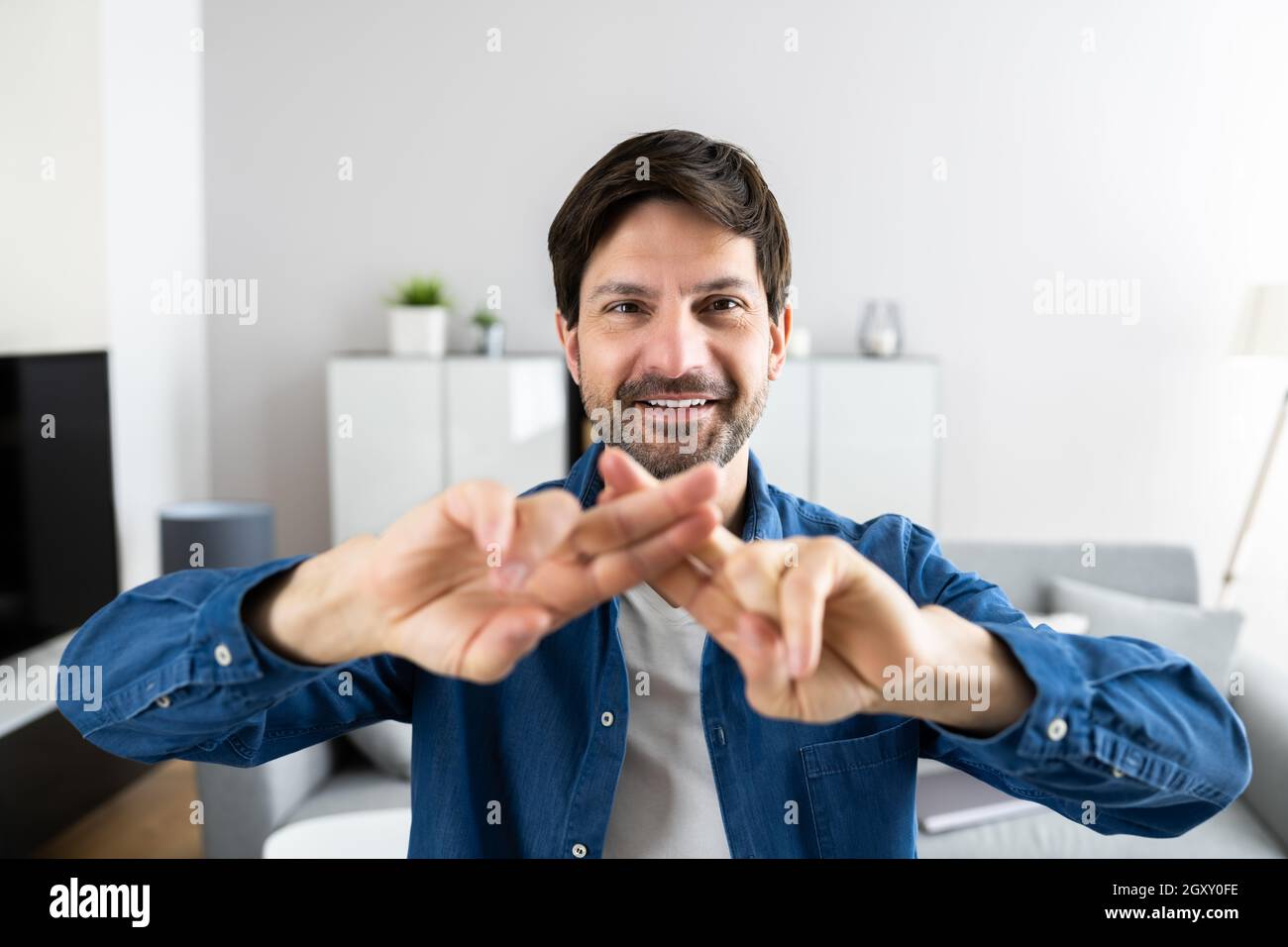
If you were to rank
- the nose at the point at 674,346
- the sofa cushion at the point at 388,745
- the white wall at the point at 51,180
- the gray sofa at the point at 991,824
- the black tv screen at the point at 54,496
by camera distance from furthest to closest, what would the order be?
the white wall at the point at 51,180, the black tv screen at the point at 54,496, the sofa cushion at the point at 388,745, the gray sofa at the point at 991,824, the nose at the point at 674,346

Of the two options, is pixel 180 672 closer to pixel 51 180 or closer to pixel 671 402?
pixel 671 402

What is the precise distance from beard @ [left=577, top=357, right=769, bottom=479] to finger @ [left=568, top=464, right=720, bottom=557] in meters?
0.51

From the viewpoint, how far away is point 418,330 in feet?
11.5

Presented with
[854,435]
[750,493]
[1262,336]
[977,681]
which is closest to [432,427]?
[854,435]

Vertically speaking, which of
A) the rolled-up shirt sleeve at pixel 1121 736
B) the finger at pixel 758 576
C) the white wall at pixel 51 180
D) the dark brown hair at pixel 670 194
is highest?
the white wall at pixel 51 180

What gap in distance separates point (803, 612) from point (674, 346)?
57cm

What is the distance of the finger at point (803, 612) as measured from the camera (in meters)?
0.56

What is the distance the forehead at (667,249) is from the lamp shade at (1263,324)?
2673 mm

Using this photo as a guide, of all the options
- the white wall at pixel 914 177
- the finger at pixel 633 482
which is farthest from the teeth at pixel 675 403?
the white wall at pixel 914 177

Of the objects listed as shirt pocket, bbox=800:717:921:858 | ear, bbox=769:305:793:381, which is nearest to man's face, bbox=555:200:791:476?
ear, bbox=769:305:793:381

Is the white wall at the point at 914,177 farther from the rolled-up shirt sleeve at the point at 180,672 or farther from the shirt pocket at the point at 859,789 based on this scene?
the rolled-up shirt sleeve at the point at 180,672

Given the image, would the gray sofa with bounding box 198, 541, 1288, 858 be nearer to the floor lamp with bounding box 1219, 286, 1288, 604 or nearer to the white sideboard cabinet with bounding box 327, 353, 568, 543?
the floor lamp with bounding box 1219, 286, 1288, 604

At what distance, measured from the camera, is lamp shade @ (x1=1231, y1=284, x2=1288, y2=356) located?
10.2 ft
